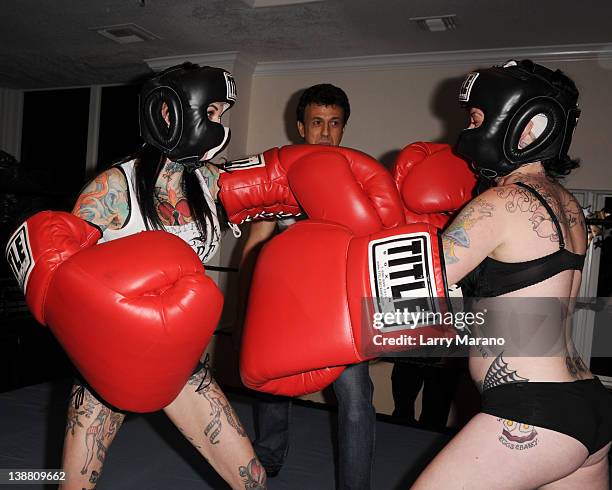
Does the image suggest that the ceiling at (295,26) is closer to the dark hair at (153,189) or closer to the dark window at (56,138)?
the dark window at (56,138)

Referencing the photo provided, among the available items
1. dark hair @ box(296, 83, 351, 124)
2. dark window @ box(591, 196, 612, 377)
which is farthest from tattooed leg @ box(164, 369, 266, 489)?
dark window @ box(591, 196, 612, 377)

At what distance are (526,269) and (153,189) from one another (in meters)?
0.88

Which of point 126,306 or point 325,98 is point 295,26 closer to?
point 325,98

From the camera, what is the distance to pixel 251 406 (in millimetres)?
2850

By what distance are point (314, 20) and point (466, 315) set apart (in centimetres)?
307

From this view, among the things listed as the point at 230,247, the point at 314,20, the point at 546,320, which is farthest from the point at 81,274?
the point at 230,247

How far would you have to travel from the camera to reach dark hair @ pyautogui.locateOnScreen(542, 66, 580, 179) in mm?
1168

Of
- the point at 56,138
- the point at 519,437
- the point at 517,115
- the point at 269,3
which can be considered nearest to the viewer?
the point at 519,437

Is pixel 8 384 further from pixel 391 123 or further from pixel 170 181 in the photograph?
pixel 391 123

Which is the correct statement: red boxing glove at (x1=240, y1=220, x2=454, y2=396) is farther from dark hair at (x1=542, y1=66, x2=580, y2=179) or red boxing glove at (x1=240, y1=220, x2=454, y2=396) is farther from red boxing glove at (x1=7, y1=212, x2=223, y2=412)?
dark hair at (x1=542, y1=66, x2=580, y2=179)

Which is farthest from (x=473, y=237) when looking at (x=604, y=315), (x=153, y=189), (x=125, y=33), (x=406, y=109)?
(x=125, y=33)

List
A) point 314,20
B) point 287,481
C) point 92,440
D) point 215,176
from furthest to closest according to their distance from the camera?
point 314,20, point 287,481, point 215,176, point 92,440

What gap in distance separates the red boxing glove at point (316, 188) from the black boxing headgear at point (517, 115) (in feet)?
0.99

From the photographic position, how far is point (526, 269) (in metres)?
1.03
